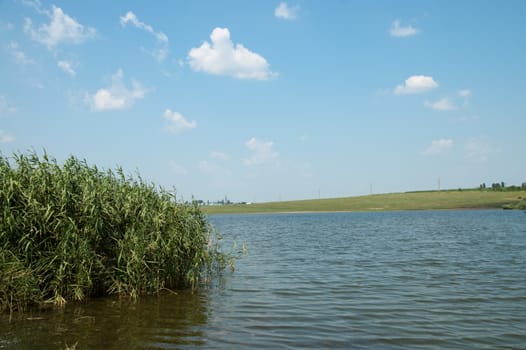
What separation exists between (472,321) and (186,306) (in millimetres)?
8581

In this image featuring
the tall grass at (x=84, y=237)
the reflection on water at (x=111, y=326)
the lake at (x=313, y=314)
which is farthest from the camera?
the tall grass at (x=84, y=237)

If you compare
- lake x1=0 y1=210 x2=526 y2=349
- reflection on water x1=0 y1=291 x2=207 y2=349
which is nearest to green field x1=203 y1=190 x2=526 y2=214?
lake x1=0 y1=210 x2=526 y2=349

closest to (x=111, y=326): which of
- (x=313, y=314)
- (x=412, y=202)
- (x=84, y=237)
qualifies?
(x=84, y=237)

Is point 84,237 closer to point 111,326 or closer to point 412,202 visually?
point 111,326

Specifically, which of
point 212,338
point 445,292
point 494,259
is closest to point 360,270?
point 445,292

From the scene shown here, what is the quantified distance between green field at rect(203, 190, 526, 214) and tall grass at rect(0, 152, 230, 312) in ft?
329

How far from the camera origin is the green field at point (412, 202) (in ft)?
402

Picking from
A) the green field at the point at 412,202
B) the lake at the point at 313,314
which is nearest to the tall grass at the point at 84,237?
the lake at the point at 313,314

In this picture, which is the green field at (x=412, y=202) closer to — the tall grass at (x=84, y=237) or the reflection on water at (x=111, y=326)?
the tall grass at (x=84, y=237)

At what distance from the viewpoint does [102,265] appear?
1371cm

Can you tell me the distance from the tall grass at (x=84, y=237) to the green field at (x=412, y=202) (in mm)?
100395

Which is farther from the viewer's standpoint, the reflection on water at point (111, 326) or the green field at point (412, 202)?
the green field at point (412, 202)

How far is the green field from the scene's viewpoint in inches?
4825

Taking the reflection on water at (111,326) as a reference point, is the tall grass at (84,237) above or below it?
above
